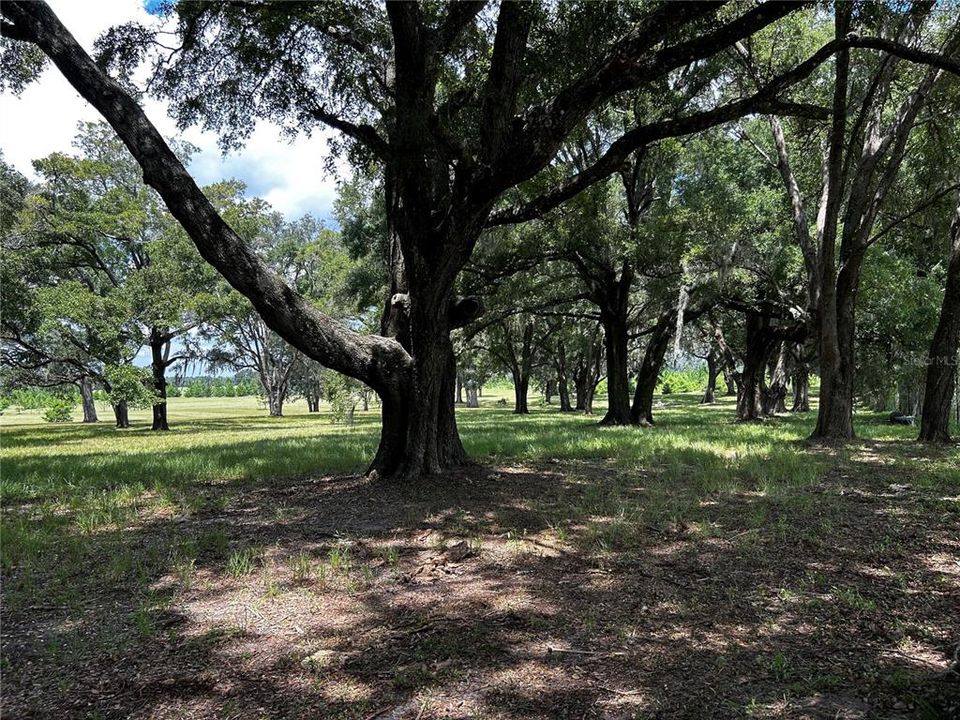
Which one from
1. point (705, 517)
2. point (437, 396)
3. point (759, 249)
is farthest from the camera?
point (759, 249)

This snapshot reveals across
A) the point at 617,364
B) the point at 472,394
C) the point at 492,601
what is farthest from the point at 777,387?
the point at 472,394

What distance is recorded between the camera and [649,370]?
18.8 meters

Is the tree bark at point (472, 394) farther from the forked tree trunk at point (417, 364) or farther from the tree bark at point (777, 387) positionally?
the forked tree trunk at point (417, 364)

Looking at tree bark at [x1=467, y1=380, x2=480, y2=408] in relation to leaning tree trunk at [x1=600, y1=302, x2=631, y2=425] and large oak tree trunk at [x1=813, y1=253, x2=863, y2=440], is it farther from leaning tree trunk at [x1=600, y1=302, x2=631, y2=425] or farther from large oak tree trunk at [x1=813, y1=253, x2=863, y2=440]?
large oak tree trunk at [x1=813, y1=253, x2=863, y2=440]

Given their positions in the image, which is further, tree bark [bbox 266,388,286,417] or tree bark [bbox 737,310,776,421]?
tree bark [bbox 266,388,286,417]

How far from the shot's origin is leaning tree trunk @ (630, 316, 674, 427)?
1845 centimetres

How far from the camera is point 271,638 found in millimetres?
3145

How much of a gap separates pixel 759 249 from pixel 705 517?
44.4ft

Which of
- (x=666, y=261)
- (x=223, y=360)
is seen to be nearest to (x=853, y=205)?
(x=666, y=261)

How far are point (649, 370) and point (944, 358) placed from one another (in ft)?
28.9

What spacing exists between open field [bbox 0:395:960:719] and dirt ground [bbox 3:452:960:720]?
0.02 m

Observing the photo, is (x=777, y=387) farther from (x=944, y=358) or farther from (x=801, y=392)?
(x=944, y=358)

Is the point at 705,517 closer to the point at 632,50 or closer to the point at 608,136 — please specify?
the point at 632,50

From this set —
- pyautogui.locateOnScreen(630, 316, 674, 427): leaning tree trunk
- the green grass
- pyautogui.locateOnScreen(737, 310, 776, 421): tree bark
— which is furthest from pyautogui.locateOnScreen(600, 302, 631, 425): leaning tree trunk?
the green grass
